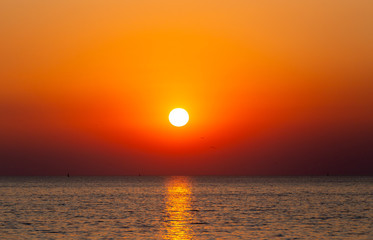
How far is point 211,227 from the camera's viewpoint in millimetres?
68750

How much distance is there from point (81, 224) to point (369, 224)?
3656cm

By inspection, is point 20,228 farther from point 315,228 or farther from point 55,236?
point 315,228

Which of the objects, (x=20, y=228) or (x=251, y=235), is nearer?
(x=251, y=235)

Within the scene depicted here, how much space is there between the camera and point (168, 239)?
58906 millimetres

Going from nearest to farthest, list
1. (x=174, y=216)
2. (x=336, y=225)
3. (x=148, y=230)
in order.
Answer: (x=148, y=230) → (x=336, y=225) → (x=174, y=216)

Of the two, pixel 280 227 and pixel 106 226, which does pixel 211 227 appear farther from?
pixel 106 226

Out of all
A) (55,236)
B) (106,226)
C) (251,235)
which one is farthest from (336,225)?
(55,236)

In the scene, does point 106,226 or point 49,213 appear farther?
point 49,213

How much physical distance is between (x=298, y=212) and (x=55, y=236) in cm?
4496

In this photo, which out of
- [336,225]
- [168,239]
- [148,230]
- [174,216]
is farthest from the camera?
[174,216]

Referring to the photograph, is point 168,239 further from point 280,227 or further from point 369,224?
point 369,224

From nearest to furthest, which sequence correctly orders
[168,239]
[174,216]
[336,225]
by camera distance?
[168,239] < [336,225] < [174,216]

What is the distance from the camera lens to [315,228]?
67.8 meters

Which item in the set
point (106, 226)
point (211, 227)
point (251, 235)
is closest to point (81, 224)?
point (106, 226)
